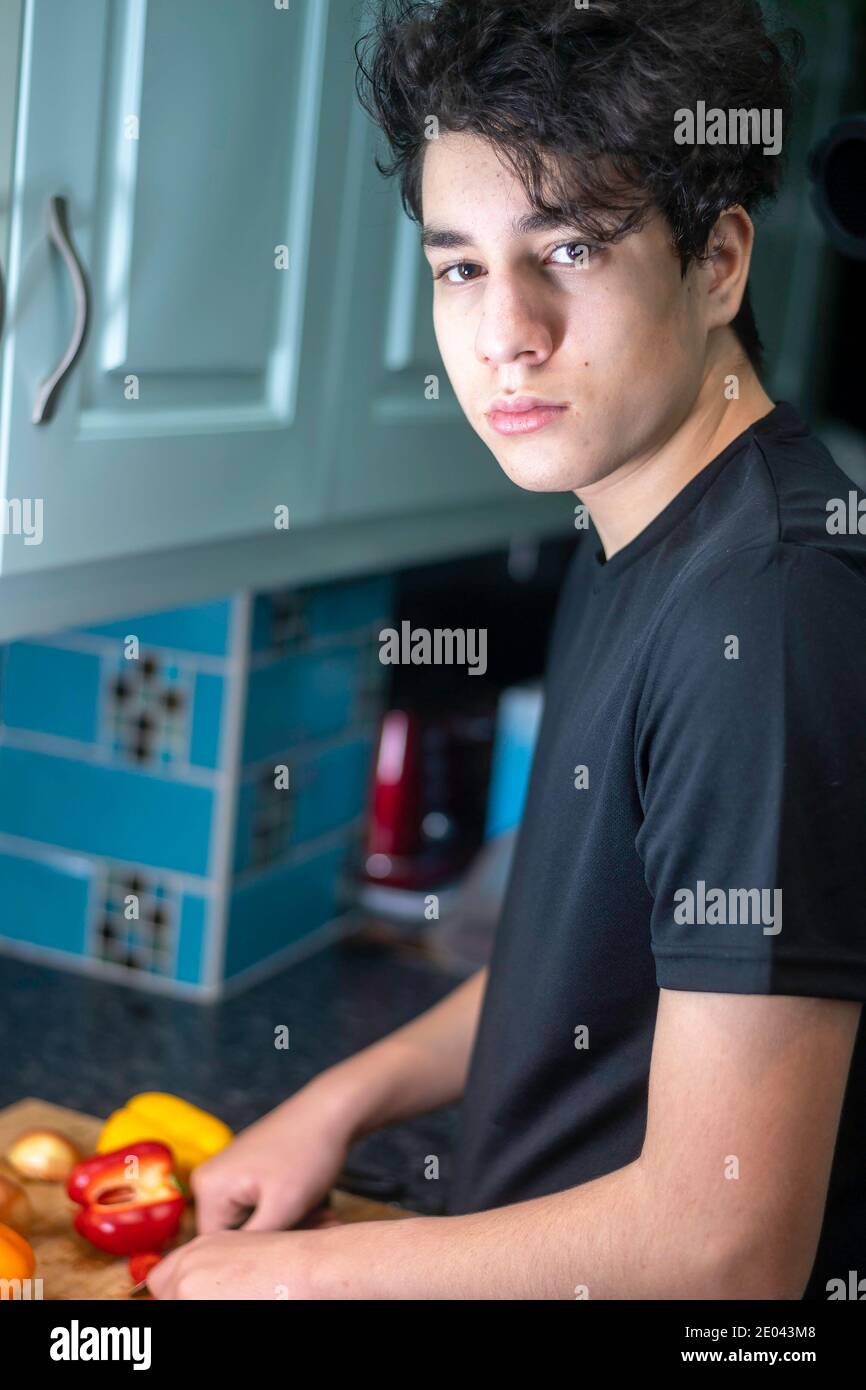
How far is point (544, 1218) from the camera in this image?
2.47 feet

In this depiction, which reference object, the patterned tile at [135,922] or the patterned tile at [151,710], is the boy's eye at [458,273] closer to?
the patterned tile at [151,710]

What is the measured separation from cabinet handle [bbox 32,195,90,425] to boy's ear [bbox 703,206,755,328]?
1.26 feet

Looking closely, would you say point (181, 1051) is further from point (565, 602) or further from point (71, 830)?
point (565, 602)

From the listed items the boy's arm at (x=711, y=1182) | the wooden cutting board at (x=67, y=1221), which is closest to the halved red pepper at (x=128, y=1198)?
the wooden cutting board at (x=67, y=1221)

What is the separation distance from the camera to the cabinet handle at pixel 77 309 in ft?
3.04

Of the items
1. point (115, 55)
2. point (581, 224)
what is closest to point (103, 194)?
point (115, 55)

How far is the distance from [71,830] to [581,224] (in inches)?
37.5

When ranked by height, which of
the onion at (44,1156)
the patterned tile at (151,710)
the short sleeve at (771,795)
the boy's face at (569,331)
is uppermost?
the boy's face at (569,331)

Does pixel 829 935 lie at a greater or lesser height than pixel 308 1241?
greater

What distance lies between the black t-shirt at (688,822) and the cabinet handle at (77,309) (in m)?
0.36

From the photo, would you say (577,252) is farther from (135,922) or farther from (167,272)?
(135,922)

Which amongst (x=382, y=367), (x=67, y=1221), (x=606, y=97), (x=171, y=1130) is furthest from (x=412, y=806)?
(x=606, y=97)

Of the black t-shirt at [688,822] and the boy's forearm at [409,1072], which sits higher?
the black t-shirt at [688,822]

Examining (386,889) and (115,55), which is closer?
(115,55)
